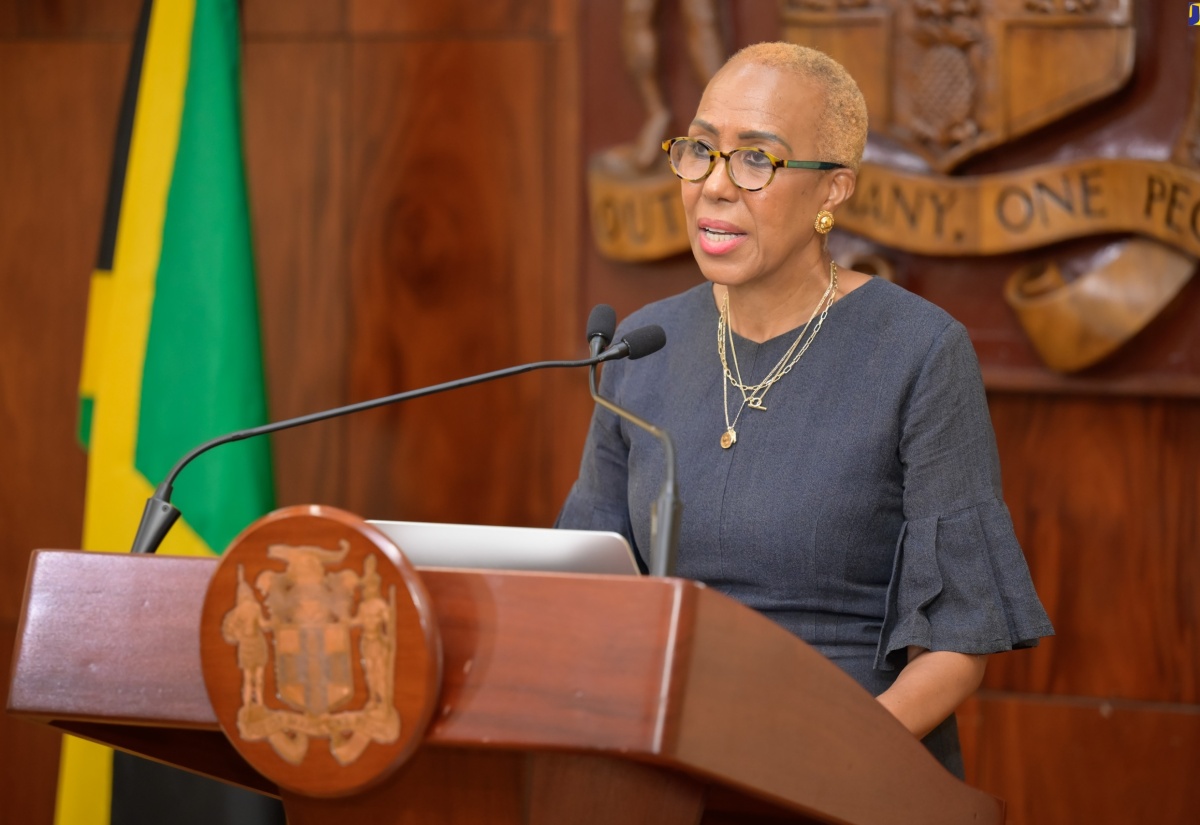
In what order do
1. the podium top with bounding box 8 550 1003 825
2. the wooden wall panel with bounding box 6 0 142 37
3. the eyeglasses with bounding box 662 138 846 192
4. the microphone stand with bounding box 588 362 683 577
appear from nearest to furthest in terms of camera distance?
1. the podium top with bounding box 8 550 1003 825
2. the microphone stand with bounding box 588 362 683 577
3. the eyeglasses with bounding box 662 138 846 192
4. the wooden wall panel with bounding box 6 0 142 37

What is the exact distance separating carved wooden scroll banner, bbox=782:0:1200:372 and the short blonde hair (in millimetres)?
1000

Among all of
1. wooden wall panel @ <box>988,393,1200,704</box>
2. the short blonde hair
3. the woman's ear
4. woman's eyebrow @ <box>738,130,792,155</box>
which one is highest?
the short blonde hair

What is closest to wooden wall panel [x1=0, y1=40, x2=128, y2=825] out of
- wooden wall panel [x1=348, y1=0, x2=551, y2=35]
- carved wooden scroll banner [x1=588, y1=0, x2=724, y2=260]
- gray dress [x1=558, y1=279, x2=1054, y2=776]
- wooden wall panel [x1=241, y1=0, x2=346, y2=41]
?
wooden wall panel [x1=241, y1=0, x2=346, y2=41]

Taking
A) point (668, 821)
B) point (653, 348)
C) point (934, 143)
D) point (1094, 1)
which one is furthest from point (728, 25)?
point (668, 821)

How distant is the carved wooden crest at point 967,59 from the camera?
8.44 feet

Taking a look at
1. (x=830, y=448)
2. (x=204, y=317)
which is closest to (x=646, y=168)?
(x=204, y=317)

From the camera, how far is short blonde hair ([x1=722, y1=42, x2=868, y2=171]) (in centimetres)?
165

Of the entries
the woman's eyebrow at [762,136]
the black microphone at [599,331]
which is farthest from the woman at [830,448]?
the black microphone at [599,331]

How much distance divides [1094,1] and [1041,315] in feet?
1.96

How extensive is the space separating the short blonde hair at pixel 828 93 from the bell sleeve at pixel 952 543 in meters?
0.29

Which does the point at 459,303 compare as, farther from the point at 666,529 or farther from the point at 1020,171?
the point at 666,529

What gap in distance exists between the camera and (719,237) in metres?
1.65

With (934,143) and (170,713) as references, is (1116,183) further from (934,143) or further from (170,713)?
(170,713)

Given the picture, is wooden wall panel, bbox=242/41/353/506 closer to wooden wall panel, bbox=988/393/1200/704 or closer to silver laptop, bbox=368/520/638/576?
wooden wall panel, bbox=988/393/1200/704
